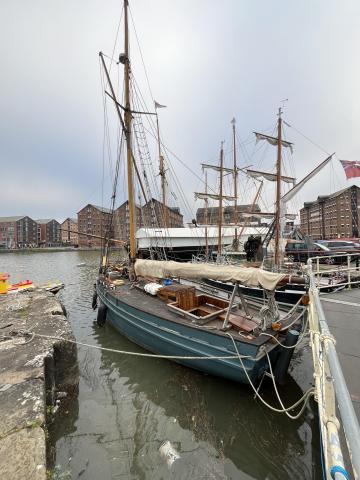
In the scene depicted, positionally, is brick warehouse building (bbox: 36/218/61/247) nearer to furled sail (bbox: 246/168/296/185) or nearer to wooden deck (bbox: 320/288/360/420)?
furled sail (bbox: 246/168/296/185)

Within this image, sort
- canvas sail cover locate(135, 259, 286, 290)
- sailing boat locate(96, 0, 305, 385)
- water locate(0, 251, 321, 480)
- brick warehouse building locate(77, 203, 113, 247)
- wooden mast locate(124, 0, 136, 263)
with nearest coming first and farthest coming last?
water locate(0, 251, 321, 480), sailing boat locate(96, 0, 305, 385), canvas sail cover locate(135, 259, 286, 290), wooden mast locate(124, 0, 136, 263), brick warehouse building locate(77, 203, 113, 247)

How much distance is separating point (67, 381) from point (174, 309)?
3.68m

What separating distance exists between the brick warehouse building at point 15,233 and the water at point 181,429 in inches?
5785

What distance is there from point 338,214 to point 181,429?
91368 mm

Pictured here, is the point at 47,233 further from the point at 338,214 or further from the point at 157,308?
the point at 157,308

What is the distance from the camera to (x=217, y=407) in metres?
6.11

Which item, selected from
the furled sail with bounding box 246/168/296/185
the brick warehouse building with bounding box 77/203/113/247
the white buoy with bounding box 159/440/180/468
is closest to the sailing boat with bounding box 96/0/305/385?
the white buoy with bounding box 159/440/180/468

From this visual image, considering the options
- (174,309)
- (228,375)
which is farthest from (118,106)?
(228,375)

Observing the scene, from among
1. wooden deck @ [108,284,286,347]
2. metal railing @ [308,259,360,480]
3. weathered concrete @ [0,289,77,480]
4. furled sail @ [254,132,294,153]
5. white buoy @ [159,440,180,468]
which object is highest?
furled sail @ [254,132,294,153]

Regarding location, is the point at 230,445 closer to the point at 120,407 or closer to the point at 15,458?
the point at 120,407

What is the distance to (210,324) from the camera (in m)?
7.45

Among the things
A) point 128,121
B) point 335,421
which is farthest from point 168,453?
point 128,121

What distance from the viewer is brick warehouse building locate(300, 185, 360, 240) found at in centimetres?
7844

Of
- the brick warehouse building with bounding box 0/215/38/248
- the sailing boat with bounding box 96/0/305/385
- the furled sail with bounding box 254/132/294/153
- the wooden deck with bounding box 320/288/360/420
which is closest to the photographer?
the wooden deck with bounding box 320/288/360/420
